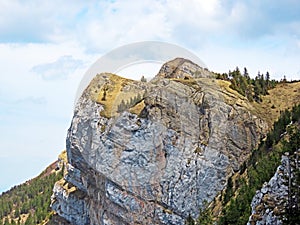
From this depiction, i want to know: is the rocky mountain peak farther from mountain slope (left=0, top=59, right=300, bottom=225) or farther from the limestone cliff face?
the limestone cliff face

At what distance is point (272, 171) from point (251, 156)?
90.1 feet

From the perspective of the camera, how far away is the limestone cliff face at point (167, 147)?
10000 centimetres

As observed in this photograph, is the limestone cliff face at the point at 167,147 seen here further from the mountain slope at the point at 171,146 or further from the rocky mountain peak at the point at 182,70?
the rocky mountain peak at the point at 182,70

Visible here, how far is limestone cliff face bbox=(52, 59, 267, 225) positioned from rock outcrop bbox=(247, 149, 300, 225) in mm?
35182

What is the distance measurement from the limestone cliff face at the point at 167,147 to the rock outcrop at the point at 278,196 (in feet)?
115

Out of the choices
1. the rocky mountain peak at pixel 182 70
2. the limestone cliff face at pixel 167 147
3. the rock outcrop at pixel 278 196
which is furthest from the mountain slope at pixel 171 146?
the rock outcrop at pixel 278 196

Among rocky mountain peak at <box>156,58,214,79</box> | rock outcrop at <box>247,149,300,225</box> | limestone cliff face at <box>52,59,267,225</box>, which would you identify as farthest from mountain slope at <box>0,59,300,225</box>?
rock outcrop at <box>247,149,300,225</box>

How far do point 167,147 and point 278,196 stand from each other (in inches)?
1660

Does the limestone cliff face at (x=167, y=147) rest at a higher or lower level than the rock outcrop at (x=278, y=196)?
higher

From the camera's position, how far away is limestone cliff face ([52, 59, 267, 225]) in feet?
328

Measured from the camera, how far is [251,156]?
327 feet

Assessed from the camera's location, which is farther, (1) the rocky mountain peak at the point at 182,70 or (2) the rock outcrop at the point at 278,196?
(1) the rocky mountain peak at the point at 182,70

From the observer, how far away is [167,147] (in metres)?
102

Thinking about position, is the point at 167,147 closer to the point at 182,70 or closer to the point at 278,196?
the point at 182,70
